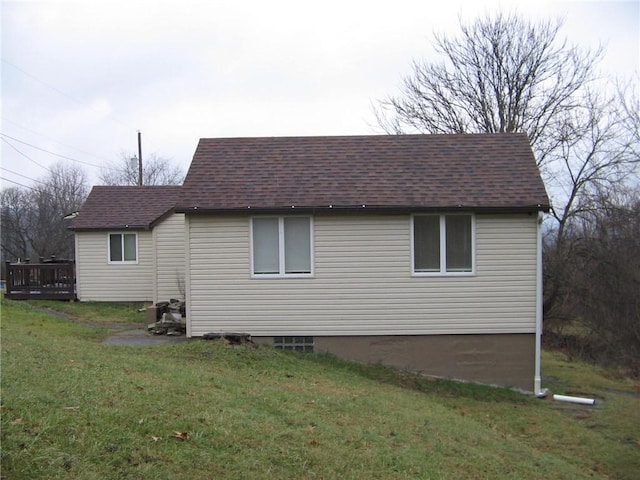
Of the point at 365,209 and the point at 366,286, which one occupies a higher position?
the point at 365,209

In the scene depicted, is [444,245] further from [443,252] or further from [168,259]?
[168,259]

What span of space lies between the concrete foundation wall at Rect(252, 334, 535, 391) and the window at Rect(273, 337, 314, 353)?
0.11 m

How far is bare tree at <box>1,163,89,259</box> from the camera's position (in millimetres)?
47469

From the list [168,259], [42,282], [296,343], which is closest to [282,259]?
[296,343]

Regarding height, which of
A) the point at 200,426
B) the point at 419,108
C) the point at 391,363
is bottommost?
the point at 391,363

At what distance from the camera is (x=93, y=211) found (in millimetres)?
24109

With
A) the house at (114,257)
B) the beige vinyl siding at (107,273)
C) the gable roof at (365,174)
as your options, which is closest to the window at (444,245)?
the gable roof at (365,174)

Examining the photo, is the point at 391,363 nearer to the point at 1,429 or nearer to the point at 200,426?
the point at 200,426

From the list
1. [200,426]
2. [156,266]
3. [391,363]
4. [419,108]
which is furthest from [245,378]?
[419,108]

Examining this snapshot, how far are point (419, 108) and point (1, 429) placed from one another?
28082 mm

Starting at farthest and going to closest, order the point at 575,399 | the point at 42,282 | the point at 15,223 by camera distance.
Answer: the point at 15,223 → the point at 42,282 → the point at 575,399

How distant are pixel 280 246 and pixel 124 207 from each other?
13.2 meters

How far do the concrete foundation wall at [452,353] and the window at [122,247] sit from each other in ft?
38.8

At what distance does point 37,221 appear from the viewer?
49.1 meters
